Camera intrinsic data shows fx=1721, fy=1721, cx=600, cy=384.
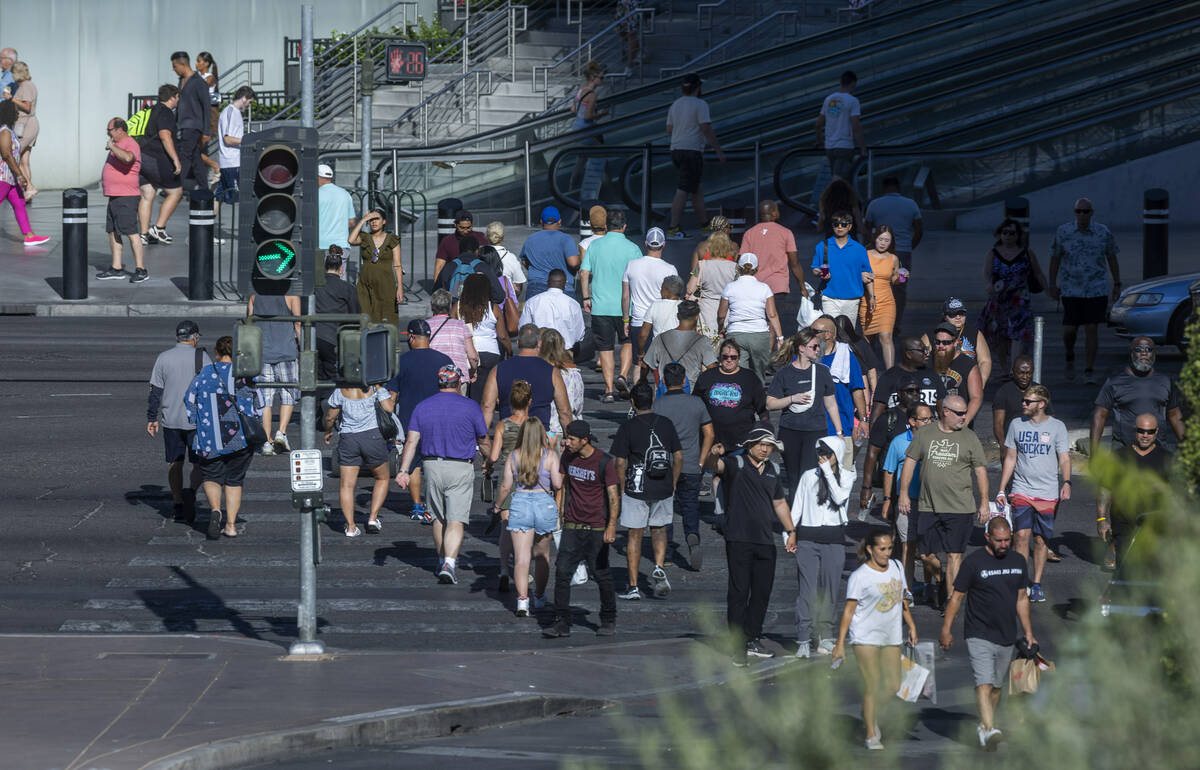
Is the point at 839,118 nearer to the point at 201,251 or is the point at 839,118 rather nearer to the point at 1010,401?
the point at 201,251

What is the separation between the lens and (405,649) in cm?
1202

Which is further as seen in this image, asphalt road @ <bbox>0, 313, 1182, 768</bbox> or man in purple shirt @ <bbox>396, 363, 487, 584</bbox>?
man in purple shirt @ <bbox>396, 363, 487, 584</bbox>

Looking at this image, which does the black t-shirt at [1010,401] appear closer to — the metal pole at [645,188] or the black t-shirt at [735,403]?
the black t-shirt at [735,403]

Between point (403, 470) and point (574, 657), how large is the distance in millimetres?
2578

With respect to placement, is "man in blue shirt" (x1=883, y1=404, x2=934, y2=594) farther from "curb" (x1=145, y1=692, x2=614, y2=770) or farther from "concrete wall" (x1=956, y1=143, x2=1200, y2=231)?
"concrete wall" (x1=956, y1=143, x2=1200, y2=231)

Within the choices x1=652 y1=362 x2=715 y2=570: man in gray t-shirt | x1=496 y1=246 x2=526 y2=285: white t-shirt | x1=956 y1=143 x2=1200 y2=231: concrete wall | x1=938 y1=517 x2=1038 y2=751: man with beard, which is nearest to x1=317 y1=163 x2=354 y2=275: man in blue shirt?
x1=496 y1=246 x2=526 y2=285: white t-shirt

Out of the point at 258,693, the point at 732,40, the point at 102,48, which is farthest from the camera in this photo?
A: the point at 102,48

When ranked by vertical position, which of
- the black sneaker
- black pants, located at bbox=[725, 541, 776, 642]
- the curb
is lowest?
the curb

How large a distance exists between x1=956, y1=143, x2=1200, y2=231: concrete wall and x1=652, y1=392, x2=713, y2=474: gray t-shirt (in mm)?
15446

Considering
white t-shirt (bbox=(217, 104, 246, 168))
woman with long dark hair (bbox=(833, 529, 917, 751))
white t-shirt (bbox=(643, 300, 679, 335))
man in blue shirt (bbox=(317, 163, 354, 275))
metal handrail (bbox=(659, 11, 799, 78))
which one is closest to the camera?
woman with long dark hair (bbox=(833, 529, 917, 751))

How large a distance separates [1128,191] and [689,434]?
16.8 m

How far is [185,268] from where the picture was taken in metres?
24.8

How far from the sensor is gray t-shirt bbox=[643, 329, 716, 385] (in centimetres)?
1502

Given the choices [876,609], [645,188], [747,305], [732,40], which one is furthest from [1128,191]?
[876,609]
